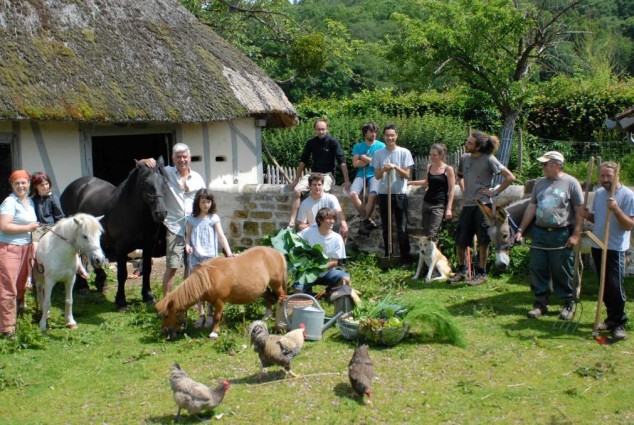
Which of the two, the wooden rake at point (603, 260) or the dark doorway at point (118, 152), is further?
the dark doorway at point (118, 152)

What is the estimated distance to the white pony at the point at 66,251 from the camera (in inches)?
300

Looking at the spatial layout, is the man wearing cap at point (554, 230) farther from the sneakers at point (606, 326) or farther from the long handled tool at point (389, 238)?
the long handled tool at point (389, 238)

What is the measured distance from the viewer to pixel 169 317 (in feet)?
24.0

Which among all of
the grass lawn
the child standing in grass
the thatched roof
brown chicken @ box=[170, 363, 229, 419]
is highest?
the thatched roof

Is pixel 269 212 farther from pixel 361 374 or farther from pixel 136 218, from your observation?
pixel 361 374

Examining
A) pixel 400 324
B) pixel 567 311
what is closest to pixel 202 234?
pixel 400 324

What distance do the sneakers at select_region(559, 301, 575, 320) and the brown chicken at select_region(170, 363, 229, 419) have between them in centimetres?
398

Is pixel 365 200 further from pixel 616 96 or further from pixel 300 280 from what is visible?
pixel 616 96

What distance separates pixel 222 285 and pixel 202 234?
91cm

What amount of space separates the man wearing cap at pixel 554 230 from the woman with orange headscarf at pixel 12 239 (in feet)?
16.8

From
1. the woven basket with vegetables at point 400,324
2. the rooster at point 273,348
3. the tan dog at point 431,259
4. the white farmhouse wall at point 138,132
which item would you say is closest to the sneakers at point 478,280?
the tan dog at point 431,259

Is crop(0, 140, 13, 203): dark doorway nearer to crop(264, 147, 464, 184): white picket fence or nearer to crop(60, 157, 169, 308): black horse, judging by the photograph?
crop(60, 157, 169, 308): black horse

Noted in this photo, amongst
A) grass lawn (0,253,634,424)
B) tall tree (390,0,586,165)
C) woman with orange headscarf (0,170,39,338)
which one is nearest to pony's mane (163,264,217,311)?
grass lawn (0,253,634,424)

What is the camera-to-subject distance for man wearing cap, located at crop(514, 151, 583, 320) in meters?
7.70
